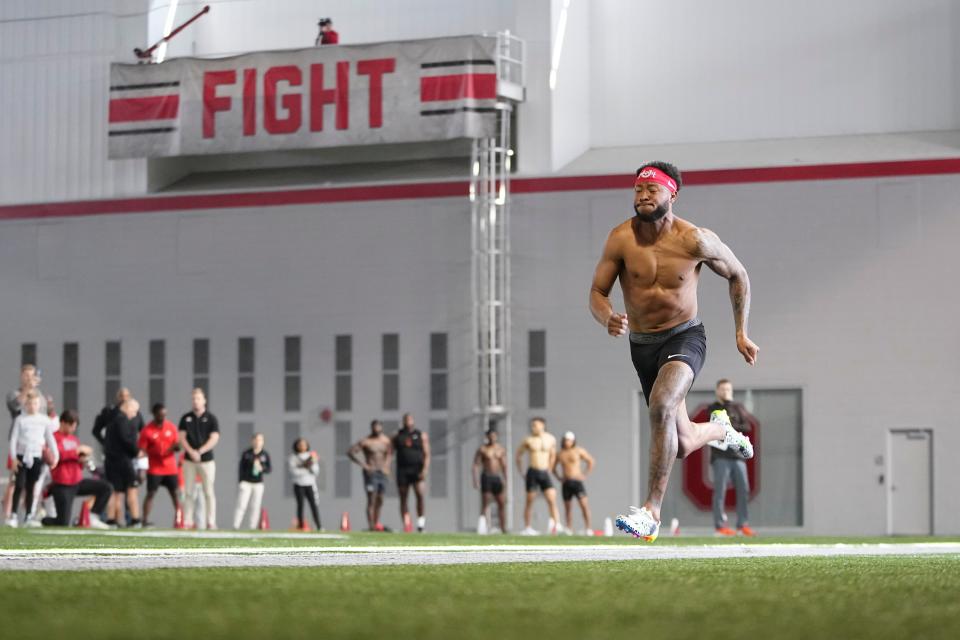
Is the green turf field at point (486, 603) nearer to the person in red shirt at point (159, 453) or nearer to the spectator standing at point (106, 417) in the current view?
the spectator standing at point (106, 417)

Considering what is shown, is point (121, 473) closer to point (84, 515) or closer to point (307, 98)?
point (84, 515)

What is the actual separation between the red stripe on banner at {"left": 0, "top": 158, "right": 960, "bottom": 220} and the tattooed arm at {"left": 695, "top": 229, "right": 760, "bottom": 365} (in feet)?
58.5

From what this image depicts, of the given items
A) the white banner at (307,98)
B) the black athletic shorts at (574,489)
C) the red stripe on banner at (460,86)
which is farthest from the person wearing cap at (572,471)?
Answer: the red stripe on banner at (460,86)

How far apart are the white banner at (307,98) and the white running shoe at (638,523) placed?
1930 centimetres

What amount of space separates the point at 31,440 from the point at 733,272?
11905 mm

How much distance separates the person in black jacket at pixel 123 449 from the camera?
68.5 ft

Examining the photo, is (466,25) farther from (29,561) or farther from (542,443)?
(29,561)

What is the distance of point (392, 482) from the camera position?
28.5m

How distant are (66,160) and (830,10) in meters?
14.4

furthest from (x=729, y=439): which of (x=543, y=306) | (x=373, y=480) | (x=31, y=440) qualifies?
(x=543, y=306)

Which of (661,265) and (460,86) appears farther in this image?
(460,86)

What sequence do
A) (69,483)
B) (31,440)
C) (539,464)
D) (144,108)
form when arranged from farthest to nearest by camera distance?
(144,108) → (539,464) → (69,483) → (31,440)

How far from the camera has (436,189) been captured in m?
28.3

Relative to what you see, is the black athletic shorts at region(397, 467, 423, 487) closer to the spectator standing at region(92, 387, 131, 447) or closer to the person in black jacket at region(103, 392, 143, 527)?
the spectator standing at region(92, 387, 131, 447)
